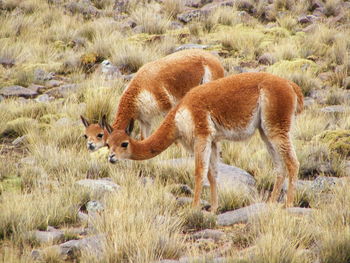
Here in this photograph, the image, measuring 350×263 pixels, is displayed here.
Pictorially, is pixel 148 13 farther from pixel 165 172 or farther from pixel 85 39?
pixel 165 172

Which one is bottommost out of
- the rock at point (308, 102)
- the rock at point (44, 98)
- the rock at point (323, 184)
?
the rock at point (44, 98)

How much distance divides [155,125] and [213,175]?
9.25 ft

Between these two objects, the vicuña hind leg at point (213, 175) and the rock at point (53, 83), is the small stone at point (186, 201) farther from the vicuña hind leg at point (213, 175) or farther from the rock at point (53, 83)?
the rock at point (53, 83)

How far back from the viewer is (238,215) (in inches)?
241

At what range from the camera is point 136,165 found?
8.05 meters

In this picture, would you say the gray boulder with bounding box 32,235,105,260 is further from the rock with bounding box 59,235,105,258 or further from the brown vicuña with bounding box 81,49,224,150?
the brown vicuña with bounding box 81,49,224,150

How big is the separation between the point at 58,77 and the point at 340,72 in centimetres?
654

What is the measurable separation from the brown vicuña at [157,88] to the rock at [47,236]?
8.96 ft

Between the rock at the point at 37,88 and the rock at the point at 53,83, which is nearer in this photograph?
the rock at the point at 37,88

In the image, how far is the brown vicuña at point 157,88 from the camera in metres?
8.35

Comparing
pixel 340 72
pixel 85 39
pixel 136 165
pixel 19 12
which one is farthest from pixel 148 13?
pixel 136 165

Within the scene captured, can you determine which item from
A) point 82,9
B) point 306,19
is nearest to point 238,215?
point 306,19

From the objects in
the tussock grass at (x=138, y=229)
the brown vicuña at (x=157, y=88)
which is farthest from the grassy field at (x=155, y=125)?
the brown vicuña at (x=157, y=88)

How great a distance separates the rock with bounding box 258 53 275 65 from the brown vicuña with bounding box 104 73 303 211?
7.15 meters
